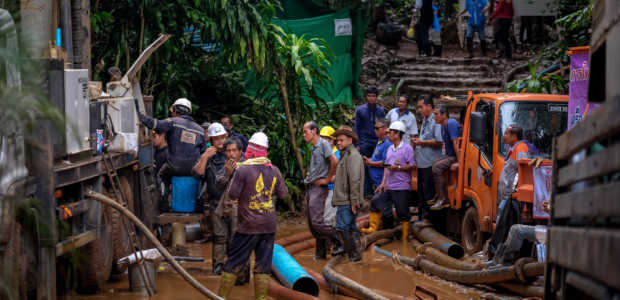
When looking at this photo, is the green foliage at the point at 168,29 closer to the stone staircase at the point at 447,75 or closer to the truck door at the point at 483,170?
Result: the truck door at the point at 483,170

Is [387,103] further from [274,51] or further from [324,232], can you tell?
[324,232]

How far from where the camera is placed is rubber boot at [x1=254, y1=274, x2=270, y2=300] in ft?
23.7

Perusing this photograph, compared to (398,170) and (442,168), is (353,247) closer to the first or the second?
(398,170)

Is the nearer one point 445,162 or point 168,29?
point 445,162

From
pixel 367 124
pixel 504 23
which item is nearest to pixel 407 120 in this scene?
pixel 367 124

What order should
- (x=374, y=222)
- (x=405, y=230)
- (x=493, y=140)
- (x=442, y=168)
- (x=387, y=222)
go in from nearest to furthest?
(x=493, y=140), (x=442, y=168), (x=405, y=230), (x=387, y=222), (x=374, y=222)

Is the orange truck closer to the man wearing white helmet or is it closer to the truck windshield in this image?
the truck windshield

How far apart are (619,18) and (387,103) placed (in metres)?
14.6

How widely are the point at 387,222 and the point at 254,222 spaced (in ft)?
15.7

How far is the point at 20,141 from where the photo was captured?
12.0 feet

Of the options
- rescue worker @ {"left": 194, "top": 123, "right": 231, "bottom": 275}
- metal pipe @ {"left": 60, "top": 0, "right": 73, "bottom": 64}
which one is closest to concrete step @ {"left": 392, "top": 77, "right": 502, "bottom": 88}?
rescue worker @ {"left": 194, "top": 123, "right": 231, "bottom": 275}

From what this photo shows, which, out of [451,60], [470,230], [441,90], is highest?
[451,60]

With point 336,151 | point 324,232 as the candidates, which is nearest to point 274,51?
point 336,151

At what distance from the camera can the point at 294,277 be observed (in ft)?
25.2
